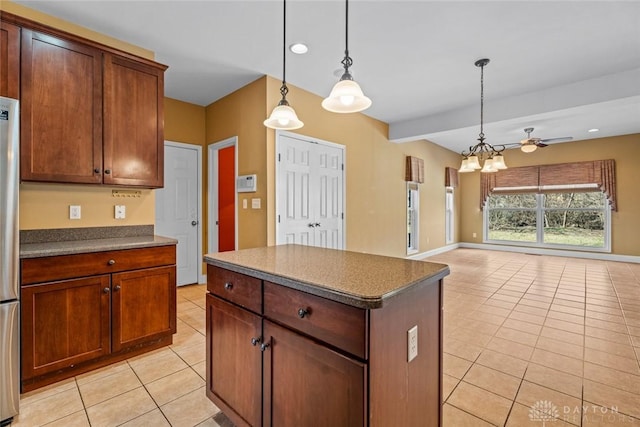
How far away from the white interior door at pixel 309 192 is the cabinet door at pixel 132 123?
1.34 metres

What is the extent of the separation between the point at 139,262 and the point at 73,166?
0.91m

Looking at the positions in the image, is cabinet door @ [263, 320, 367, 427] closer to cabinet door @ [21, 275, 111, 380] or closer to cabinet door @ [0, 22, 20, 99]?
cabinet door @ [21, 275, 111, 380]

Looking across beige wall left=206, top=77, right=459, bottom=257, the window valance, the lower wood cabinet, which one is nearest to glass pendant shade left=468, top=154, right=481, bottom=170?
beige wall left=206, top=77, right=459, bottom=257

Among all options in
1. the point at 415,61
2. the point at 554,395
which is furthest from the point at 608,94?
the point at 554,395

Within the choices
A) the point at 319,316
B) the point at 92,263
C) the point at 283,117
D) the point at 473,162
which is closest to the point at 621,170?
the point at 473,162

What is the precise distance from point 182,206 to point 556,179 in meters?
8.31

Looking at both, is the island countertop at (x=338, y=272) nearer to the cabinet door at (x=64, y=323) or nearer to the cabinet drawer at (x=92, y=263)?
the cabinet drawer at (x=92, y=263)

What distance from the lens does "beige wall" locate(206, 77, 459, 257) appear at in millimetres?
3561

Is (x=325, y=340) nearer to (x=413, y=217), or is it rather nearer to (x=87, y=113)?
(x=87, y=113)

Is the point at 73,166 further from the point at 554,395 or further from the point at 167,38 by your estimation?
the point at 554,395

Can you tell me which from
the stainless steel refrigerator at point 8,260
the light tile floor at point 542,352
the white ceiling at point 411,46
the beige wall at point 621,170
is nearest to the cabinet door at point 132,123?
the white ceiling at point 411,46

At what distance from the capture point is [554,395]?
1.92m

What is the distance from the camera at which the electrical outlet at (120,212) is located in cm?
273

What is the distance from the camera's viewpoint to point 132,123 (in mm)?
2605
